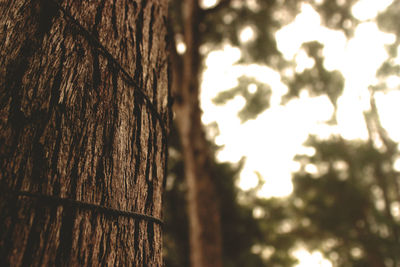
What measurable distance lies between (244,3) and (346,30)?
2.89 m

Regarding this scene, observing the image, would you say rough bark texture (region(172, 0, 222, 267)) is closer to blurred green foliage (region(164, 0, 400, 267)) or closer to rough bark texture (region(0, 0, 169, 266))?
blurred green foliage (region(164, 0, 400, 267))

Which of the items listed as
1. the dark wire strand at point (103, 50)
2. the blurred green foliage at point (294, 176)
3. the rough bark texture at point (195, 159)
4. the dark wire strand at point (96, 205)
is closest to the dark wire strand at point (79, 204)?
the dark wire strand at point (96, 205)

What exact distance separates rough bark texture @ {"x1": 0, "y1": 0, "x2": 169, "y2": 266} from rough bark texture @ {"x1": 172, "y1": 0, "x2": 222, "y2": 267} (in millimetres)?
3905

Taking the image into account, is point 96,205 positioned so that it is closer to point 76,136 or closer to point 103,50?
point 76,136

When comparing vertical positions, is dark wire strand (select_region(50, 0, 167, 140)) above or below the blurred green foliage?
below

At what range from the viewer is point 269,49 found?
7.20 m

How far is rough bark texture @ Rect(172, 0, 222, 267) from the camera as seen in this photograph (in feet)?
15.1

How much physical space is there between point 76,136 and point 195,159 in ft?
14.7

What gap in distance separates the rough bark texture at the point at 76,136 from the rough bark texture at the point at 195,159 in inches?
154

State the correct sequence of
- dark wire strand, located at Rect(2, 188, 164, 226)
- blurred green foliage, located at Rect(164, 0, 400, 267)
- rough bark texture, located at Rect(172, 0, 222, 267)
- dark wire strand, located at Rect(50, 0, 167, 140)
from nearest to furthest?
dark wire strand, located at Rect(2, 188, 164, 226) < dark wire strand, located at Rect(50, 0, 167, 140) < rough bark texture, located at Rect(172, 0, 222, 267) < blurred green foliage, located at Rect(164, 0, 400, 267)

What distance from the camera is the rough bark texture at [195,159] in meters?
4.61

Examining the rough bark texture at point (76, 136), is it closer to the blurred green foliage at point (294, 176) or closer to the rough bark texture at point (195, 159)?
the rough bark texture at point (195, 159)

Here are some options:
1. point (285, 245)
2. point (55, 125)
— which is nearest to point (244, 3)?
point (285, 245)

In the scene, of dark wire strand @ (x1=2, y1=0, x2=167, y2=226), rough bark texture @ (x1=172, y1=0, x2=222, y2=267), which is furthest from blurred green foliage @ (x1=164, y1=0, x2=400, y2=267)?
dark wire strand @ (x1=2, y1=0, x2=167, y2=226)
